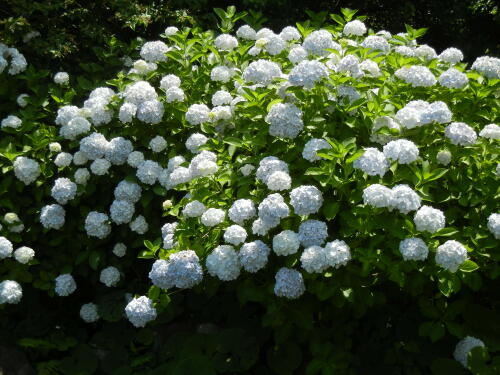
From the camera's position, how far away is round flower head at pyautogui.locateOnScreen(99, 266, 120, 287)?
385 cm

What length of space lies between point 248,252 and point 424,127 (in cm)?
112

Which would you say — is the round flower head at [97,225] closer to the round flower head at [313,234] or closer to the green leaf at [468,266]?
the round flower head at [313,234]

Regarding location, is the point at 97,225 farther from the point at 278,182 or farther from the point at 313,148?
the point at 313,148

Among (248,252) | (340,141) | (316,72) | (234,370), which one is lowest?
(234,370)

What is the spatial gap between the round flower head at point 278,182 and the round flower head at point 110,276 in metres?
1.42

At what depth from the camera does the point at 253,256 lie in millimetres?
2820

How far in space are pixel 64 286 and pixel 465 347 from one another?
7.87 ft

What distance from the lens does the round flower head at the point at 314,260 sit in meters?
2.72

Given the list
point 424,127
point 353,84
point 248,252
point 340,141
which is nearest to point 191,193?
point 248,252

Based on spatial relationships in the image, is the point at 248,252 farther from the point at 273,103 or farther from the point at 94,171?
the point at 94,171

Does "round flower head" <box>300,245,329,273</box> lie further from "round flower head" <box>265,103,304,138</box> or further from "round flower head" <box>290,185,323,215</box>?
"round flower head" <box>265,103,304,138</box>

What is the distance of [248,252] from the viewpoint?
2.83m

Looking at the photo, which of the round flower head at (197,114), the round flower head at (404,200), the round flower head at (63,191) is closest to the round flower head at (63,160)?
the round flower head at (63,191)

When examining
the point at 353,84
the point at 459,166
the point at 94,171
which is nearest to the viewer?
the point at 459,166
